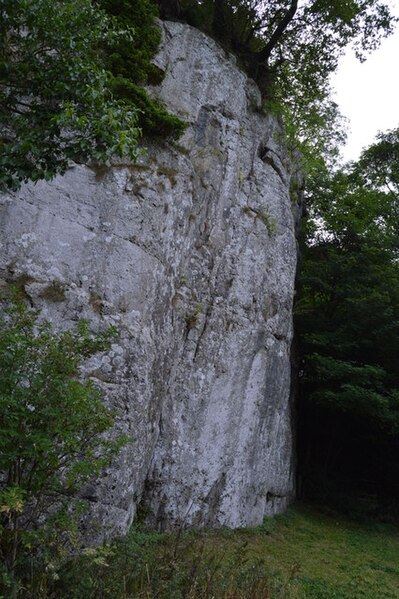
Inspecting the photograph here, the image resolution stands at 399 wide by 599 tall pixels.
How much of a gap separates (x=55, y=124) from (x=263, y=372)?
710cm

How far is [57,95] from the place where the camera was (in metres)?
5.80

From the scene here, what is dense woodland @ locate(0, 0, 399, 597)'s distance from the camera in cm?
474

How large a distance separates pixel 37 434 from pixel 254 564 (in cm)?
421

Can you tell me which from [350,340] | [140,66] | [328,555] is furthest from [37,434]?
[350,340]

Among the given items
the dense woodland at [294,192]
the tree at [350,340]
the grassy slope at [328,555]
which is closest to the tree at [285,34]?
the dense woodland at [294,192]

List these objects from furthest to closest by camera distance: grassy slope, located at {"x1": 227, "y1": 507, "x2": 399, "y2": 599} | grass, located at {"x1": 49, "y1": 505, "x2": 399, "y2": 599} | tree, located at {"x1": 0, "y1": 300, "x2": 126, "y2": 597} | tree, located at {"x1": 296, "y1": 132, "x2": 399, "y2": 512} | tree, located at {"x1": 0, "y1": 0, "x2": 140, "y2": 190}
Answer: tree, located at {"x1": 296, "y1": 132, "x2": 399, "y2": 512} < grassy slope, located at {"x1": 227, "y1": 507, "x2": 399, "y2": 599} < tree, located at {"x1": 0, "y1": 0, "x2": 140, "y2": 190} < grass, located at {"x1": 49, "y1": 505, "x2": 399, "y2": 599} < tree, located at {"x1": 0, "y1": 300, "x2": 126, "y2": 597}

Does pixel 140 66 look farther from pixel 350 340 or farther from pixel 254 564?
pixel 350 340

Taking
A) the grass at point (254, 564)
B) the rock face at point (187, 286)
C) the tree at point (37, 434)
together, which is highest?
the rock face at point (187, 286)

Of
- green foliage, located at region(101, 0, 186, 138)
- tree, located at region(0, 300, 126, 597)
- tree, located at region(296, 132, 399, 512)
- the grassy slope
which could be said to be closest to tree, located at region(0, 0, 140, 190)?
tree, located at region(0, 300, 126, 597)

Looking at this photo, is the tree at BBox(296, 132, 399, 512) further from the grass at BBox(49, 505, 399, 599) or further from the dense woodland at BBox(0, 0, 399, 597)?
the grass at BBox(49, 505, 399, 599)

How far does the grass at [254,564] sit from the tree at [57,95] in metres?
3.75

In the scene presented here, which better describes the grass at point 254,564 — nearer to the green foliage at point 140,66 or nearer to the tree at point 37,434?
the tree at point 37,434

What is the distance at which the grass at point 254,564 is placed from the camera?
530 cm

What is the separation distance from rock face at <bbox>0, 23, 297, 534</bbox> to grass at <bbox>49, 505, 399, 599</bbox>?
1.95ft
